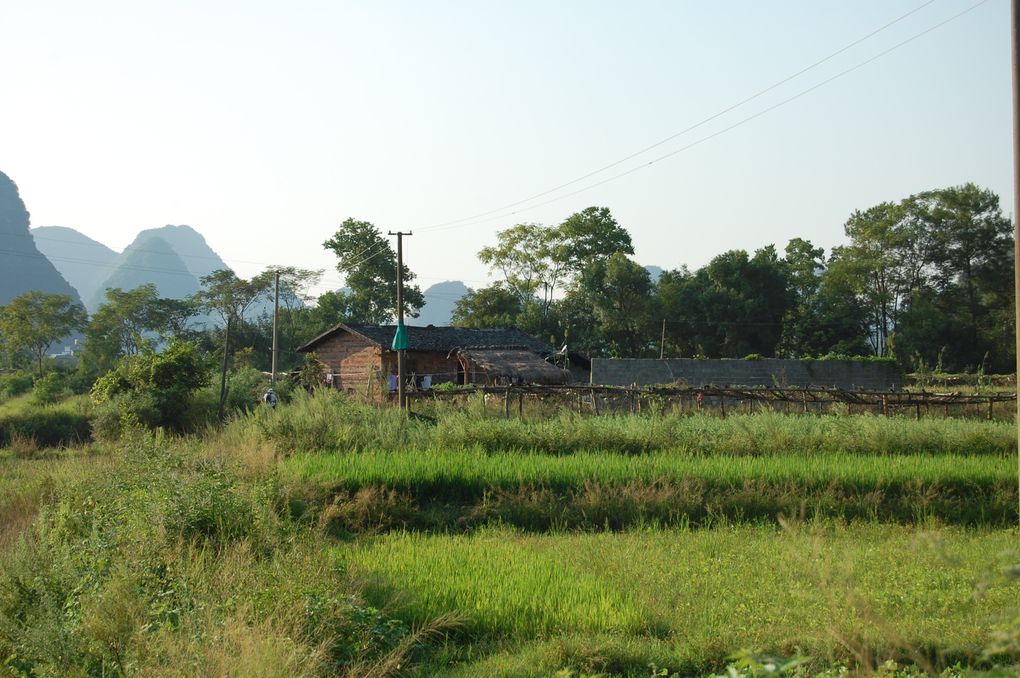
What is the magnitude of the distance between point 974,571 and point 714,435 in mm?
8278

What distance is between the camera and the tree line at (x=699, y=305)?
53.5m

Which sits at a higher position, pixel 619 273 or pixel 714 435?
pixel 619 273

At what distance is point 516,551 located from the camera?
33.3ft

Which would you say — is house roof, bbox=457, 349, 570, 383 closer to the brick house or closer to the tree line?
the brick house

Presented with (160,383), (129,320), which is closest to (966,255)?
(160,383)

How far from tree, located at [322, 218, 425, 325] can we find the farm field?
147 ft

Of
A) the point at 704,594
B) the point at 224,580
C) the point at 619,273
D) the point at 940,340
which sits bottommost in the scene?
the point at 704,594

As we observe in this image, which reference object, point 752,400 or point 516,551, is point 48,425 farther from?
point 516,551

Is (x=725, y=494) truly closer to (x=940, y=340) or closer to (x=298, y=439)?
(x=298, y=439)

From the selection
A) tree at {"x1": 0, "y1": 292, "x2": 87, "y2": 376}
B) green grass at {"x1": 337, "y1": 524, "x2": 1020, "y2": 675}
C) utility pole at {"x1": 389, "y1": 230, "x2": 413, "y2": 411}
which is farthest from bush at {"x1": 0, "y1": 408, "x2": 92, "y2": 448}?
tree at {"x1": 0, "y1": 292, "x2": 87, "y2": 376}

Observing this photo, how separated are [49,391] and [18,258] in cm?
17589

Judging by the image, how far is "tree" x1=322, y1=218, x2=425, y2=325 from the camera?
204 ft

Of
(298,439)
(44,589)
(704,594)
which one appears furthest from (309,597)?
(298,439)

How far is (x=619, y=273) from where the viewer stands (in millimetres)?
54094
